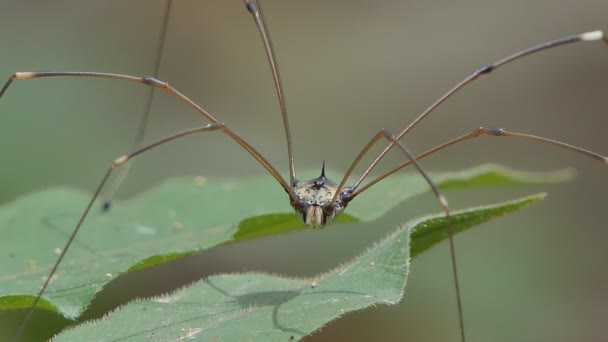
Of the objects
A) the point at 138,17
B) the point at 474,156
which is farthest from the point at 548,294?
the point at 138,17

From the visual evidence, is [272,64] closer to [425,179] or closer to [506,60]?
[425,179]

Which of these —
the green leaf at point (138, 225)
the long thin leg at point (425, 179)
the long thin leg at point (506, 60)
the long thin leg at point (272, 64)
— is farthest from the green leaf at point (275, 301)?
the long thin leg at point (272, 64)

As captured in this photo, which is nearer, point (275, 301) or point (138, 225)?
point (275, 301)

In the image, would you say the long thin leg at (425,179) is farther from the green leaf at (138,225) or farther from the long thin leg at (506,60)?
the green leaf at (138,225)

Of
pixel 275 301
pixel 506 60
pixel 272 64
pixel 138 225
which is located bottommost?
pixel 275 301

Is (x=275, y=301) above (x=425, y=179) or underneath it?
underneath

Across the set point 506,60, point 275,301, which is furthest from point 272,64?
point 275,301

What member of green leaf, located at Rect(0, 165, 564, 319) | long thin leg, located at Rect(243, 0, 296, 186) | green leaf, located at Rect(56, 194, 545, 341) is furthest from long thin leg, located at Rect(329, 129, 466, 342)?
long thin leg, located at Rect(243, 0, 296, 186)
